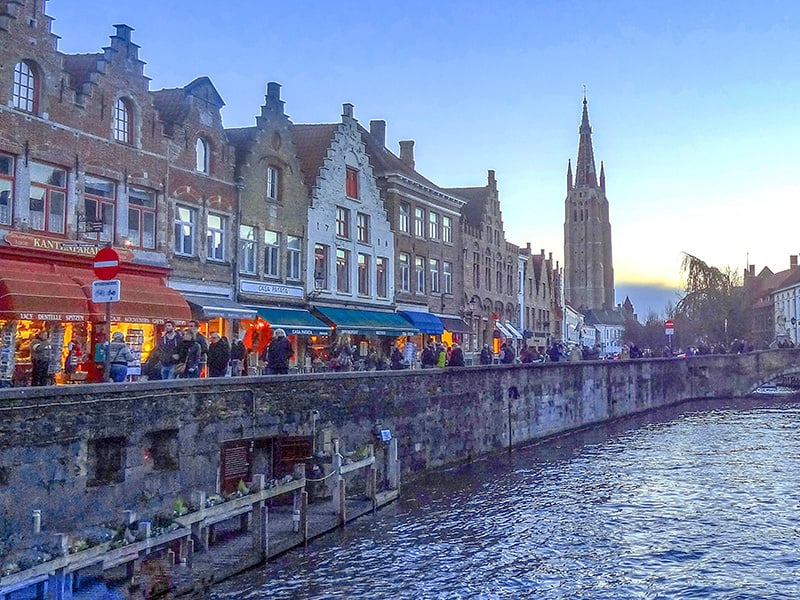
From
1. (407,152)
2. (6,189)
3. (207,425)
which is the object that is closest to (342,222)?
(407,152)

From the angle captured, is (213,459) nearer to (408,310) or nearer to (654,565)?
(654,565)

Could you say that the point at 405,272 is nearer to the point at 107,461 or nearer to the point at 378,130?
the point at 378,130

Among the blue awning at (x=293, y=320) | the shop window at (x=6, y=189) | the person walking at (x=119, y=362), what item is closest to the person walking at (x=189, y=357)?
the person walking at (x=119, y=362)

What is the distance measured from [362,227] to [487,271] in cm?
1693

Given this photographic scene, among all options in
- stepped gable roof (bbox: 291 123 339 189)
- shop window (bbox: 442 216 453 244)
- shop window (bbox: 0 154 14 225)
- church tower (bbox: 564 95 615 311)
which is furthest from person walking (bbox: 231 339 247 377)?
church tower (bbox: 564 95 615 311)

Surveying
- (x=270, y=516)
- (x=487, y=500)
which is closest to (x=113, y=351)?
(x=270, y=516)

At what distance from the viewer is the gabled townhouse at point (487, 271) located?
52344 mm

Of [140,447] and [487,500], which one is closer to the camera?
[140,447]

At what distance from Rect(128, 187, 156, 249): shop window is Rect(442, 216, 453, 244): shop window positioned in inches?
926

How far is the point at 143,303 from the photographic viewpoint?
25.4 metres

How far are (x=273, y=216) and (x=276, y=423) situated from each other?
14.8 meters

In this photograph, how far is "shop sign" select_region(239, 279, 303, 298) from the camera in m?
31.8

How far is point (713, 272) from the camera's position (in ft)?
249

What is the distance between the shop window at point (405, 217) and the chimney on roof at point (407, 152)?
8.59m
